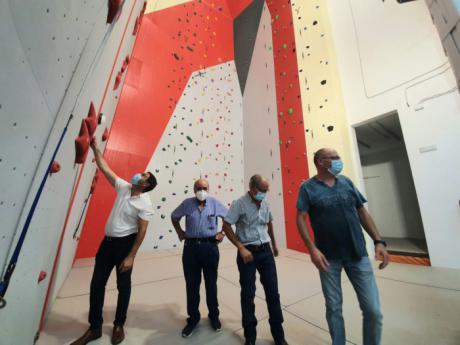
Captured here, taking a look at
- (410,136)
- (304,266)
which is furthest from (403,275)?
(410,136)

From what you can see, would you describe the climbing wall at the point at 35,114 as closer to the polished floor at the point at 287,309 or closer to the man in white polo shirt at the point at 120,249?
the man in white polo shirt at the point at 120,249

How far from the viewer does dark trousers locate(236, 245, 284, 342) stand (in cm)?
138

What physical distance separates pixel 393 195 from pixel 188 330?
499cm

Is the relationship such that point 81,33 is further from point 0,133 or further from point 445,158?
point 445,158

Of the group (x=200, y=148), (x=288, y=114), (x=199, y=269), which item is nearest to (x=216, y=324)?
(x=199, y=269)

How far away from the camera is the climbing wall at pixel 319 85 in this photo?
3.62 meters

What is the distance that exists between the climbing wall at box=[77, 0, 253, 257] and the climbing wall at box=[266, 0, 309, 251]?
4.42 ft

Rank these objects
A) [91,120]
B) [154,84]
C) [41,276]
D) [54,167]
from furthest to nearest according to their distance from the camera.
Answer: [154,84]
[91,120]
[41,276]
[54,167]

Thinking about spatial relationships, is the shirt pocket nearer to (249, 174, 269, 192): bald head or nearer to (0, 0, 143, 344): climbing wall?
(249, 174, 269, 192): bald head

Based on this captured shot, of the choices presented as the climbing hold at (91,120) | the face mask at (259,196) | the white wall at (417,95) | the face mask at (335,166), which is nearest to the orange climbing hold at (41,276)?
the climbing hold at (91,120)

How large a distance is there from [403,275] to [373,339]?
189 centimetres

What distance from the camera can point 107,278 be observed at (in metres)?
1.51

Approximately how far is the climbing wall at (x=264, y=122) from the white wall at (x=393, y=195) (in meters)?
2.27

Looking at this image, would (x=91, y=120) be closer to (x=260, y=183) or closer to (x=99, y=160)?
(x=99, y=160)
